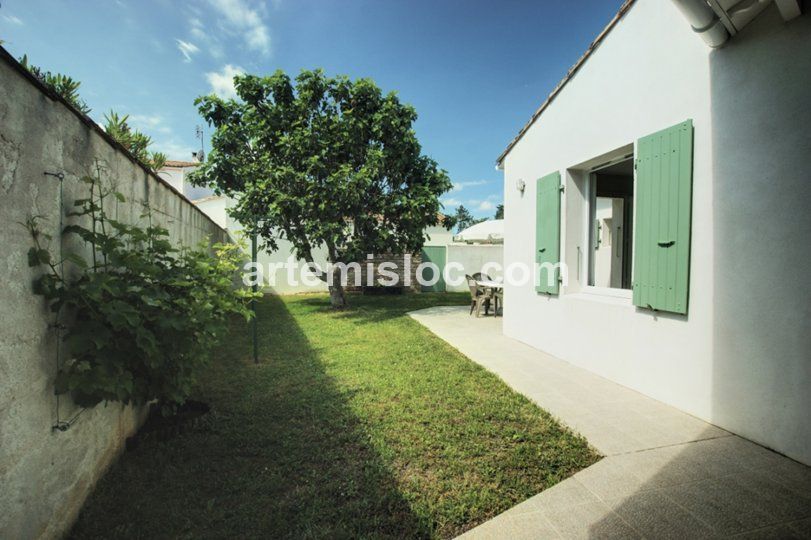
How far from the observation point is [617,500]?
2.21m

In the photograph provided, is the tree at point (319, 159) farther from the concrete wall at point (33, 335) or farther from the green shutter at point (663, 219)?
the concrete wall at point (33, 335)

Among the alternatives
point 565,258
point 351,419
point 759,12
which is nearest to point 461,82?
point 565,258

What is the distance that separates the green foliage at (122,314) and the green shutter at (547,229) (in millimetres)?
4351

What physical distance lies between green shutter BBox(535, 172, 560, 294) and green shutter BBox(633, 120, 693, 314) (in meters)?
1.34

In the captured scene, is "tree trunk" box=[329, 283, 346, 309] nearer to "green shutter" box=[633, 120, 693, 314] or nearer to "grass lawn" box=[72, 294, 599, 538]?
"grass lawn" box=[72, 294, 599, 538]

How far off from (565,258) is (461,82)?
7.94m

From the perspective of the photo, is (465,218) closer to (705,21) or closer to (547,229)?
(547,229)

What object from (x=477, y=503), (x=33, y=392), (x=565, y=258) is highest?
(x=565, y=258)

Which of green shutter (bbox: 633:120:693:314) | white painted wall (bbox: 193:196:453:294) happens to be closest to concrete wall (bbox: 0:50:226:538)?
green shutter (bbox: 633:120:693:314)

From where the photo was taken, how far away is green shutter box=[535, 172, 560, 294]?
17.1 feet

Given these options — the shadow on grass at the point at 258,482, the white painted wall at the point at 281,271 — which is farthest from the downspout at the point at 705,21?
the white painted wall at the point at 281,271

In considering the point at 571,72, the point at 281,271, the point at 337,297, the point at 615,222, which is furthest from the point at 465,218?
the point at 571,72

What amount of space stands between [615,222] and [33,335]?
849cm

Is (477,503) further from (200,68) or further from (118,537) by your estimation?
(200,68)
